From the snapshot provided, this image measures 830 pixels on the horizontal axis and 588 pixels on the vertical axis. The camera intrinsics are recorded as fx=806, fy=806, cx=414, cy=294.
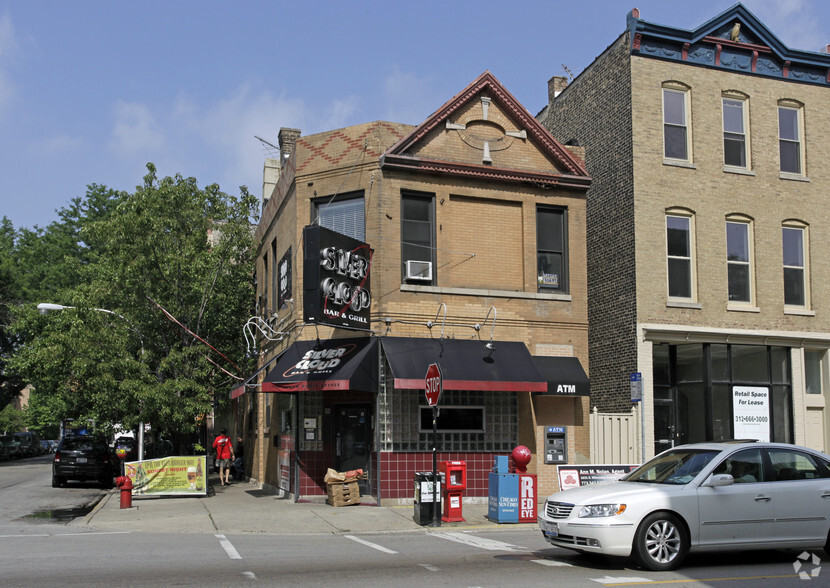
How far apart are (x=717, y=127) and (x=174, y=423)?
55.8ft

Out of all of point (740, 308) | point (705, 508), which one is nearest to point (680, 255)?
point (740, 308)

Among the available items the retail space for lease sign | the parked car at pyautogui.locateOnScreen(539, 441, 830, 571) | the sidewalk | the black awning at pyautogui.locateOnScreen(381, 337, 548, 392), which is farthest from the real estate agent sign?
the retail space for lease sign

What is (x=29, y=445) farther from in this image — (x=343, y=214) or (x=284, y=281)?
(x=343, y=214)

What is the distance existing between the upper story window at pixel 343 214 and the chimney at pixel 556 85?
10103mm

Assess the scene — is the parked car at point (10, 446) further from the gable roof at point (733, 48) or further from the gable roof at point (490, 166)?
the gable roof at point (733, 48)

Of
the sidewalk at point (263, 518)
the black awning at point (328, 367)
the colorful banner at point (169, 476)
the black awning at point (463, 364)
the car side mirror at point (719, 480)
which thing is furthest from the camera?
the colorful banner at point (169, 476)

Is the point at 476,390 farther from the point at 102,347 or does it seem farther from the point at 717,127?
the point at 102,347

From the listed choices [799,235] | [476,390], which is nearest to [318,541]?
[476,390]

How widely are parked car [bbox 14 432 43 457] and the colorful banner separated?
39395mm

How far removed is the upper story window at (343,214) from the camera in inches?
747

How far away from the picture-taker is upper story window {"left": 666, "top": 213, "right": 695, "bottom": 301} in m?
20.8

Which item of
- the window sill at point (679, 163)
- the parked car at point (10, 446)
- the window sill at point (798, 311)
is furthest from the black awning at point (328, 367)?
the parked car at point (10, 446)

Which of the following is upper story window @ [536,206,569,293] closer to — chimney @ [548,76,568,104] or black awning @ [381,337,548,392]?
black awning @ [381,337,548,392]

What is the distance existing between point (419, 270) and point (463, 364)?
2497mm
